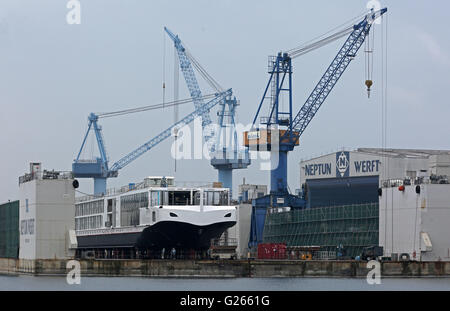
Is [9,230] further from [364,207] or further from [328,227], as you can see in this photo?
[364,207]

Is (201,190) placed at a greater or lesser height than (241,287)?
greater

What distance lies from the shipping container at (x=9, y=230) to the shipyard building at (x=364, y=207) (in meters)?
33.7

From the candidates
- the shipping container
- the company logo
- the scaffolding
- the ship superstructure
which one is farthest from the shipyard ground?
the company logo

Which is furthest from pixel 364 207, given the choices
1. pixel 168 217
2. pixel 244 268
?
pixel 168 217

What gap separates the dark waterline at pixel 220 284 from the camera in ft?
276

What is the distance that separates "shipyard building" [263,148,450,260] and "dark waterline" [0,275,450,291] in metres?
8.24

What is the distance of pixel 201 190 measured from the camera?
110 metres

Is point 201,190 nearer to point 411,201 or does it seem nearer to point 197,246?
point 197,246

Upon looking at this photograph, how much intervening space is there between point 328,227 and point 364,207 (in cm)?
941

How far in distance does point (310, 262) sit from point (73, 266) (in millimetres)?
20827

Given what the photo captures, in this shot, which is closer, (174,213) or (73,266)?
(73,266)

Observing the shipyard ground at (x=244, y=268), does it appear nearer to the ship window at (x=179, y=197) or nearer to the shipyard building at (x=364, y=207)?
the shipyard building at (x=364, y=207)

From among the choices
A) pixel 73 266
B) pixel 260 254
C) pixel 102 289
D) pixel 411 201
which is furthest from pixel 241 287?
pixel 260 254

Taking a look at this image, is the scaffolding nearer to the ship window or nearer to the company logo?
the company logo
